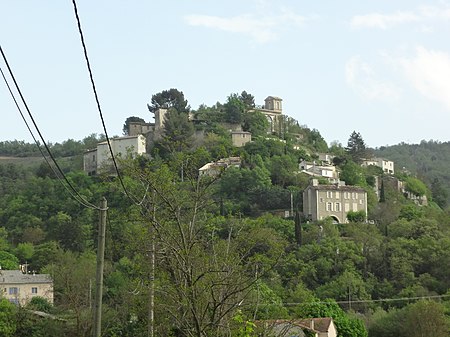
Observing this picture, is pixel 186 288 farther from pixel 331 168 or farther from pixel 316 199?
pixel 331 168

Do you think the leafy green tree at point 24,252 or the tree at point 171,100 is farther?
the tree at point 171,100

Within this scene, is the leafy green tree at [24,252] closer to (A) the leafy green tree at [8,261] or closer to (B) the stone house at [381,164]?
(A) the leafy green tree at [8,261]

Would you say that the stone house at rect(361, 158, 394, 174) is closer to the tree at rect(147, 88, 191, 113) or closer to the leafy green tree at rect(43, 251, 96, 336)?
the tree at rect(147, 88, 191, 113)

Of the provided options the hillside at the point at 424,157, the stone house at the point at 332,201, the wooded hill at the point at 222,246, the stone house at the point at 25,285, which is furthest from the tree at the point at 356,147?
the stone house at the point at 25,285

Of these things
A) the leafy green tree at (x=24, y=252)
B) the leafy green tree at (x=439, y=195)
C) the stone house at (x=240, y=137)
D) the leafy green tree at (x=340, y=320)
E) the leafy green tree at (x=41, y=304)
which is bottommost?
the leafy green tree at (x=340, y=320)

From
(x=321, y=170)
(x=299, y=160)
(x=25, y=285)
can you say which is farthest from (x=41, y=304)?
(x=299, y=160)

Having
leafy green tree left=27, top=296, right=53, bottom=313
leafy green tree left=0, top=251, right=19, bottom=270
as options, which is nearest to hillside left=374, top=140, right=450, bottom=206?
leafy green tree left=0, top=251, right=19, bottom=270

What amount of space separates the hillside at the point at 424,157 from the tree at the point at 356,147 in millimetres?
37199

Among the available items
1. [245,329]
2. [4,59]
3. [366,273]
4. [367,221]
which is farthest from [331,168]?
[4,59]

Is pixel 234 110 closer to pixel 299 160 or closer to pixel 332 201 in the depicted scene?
pixel 299 160

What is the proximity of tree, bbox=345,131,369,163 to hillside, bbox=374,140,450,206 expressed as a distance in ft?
122

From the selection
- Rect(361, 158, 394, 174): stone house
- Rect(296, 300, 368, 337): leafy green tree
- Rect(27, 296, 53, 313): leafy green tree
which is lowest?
Rect(296, 300, 368, 337): leafy green tree

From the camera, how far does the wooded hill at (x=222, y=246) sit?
48.1 feet

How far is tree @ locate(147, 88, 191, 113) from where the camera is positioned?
98875 mm
